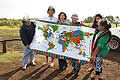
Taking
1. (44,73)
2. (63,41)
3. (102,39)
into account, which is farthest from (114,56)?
(102,39)

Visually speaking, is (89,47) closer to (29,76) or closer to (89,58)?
(89,58)

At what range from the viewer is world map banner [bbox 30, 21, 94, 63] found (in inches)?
325

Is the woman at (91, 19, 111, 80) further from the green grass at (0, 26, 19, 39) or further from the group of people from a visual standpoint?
the green grass at (0, 26, 19, 39)

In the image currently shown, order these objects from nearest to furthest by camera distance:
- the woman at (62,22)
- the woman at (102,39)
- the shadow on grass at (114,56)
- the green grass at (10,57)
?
the woman at (102,39) → the woman at (62,22) → the green grass at (10,57) → the shadow on grass at (114,56)

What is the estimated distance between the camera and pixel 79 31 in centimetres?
843

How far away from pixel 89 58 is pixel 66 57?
0.82 meters

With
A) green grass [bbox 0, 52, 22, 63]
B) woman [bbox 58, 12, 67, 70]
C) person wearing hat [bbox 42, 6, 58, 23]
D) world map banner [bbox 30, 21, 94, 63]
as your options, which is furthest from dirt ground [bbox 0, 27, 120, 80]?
person wearing hat [bbox 42, 6, 58, 23]

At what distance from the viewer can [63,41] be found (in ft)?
28.8

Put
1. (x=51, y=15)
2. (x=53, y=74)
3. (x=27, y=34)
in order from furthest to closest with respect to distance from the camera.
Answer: (x=51, y=15) → (x=27, y=34) → (x=53, y=74)

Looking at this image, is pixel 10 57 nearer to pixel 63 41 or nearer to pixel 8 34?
pixel 63 41

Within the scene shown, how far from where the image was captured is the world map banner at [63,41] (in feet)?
27.1

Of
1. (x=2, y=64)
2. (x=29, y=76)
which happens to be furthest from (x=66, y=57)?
(x=2, y=64)

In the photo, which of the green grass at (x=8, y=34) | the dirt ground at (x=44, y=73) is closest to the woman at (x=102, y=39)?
the dirt ground at (x=44, y=73)

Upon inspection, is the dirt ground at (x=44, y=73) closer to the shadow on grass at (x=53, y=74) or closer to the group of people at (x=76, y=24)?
the shadow on grass at (x=53, y=74)
